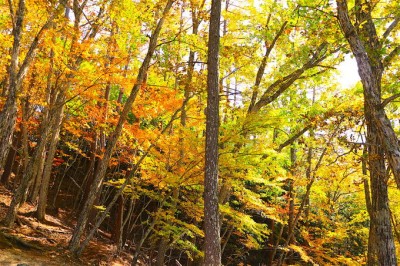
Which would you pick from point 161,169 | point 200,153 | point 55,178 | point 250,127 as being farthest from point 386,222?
point 55,178

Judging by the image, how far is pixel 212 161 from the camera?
698cm

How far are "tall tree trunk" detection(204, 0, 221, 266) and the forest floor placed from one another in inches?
175

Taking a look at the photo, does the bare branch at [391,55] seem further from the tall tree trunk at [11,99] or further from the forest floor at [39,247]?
the forest floor at [39,247]

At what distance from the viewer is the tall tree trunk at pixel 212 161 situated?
6656 millimetres

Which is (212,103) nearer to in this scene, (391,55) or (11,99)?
(391,55)

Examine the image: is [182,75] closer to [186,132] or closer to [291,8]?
[186,132]

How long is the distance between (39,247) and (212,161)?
5932mm

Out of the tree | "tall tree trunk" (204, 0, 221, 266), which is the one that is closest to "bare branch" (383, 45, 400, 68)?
the tree

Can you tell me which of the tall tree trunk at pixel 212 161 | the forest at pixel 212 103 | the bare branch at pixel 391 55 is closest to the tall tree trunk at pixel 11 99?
the forest at pixel 212 103

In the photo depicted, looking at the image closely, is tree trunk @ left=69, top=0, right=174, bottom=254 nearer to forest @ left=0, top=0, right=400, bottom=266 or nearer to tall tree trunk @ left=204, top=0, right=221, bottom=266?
forest @ left=0, top=0, right=400, bottom=266

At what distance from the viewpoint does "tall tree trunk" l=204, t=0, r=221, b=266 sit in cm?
666

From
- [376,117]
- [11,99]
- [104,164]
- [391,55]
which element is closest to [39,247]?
[104,164]

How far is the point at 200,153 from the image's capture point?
31.1 feet

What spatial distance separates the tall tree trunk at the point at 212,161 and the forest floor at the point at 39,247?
4.43 metres
